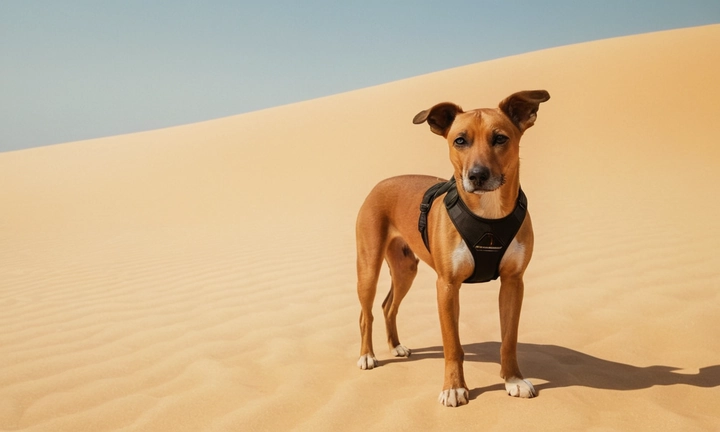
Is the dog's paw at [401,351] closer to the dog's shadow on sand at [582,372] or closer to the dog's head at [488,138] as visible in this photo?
the dog's shadow on sand at [582,372]

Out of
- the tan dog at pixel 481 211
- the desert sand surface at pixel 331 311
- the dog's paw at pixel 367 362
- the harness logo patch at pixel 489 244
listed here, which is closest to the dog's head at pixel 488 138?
the tan dog at pixel 481 211

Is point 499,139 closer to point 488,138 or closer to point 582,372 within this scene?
point 488,138

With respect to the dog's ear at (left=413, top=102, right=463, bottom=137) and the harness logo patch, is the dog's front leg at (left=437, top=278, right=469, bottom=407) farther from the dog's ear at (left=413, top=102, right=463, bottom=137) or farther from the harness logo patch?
the dog's ear at (left=413, top=102, right=463, bottom=137)

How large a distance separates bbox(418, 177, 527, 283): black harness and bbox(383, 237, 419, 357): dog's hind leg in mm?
1131

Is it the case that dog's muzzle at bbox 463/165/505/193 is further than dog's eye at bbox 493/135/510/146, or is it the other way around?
dog's eye at bbox 493/135/510/146

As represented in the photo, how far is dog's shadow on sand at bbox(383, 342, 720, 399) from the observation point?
350 cm

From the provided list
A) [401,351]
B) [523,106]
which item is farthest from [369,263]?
[523,106]

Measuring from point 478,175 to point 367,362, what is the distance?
168 cm

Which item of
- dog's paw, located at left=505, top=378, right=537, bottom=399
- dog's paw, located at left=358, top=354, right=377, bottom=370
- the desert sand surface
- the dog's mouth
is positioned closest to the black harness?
the dog's mouth

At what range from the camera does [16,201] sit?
19062mm

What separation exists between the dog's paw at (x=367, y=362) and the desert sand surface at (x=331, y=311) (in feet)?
0.20

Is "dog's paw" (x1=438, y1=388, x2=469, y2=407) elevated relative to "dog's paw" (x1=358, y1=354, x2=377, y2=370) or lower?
lower

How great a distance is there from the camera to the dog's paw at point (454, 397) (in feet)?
10.8

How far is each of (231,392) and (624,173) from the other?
13574mm
